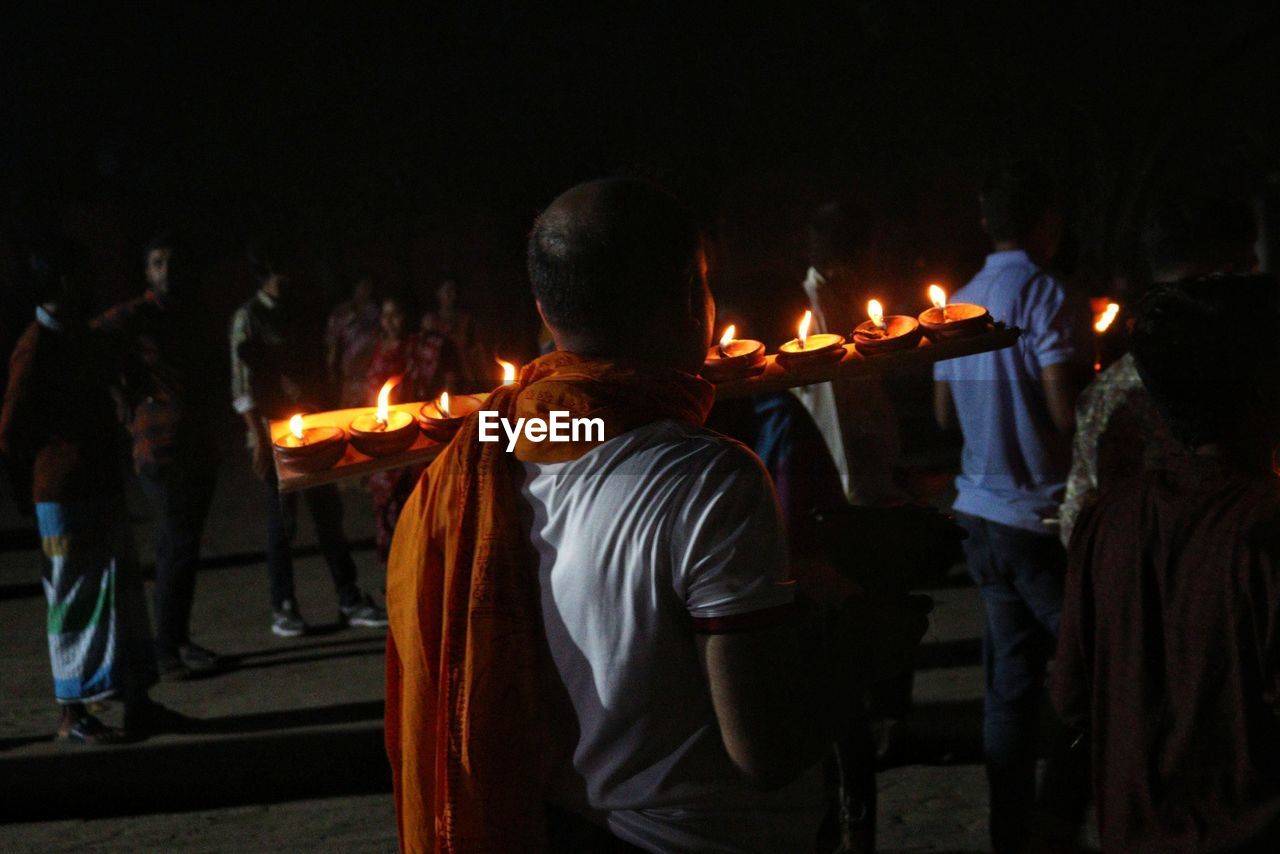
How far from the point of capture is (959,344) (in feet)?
8.55

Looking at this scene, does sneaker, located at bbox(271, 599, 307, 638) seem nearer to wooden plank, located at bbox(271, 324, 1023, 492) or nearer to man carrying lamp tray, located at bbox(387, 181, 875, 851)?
wooden plank, located at bbox(271, 324, 1023, 492)

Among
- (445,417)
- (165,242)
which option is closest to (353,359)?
(165,242)

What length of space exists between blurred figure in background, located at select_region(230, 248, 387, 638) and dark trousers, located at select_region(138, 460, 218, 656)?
46 cm

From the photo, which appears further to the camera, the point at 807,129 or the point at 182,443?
the point at 807,129

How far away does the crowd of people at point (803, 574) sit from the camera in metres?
1.74

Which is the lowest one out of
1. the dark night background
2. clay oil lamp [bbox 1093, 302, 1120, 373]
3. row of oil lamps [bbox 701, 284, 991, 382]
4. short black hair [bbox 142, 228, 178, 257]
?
clay oil lamp [bbox 1093, 302, 1120, 373]

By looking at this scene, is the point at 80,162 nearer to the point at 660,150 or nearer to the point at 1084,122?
the point at 660,150

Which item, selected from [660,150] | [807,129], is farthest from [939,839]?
[807,129]

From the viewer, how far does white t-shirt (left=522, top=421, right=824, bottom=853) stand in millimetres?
1681

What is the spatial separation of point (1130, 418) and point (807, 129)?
767 inches

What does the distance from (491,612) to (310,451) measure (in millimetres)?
653

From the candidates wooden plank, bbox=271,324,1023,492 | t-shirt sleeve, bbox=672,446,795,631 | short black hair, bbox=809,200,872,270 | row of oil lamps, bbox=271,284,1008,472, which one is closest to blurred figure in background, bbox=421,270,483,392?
short black hair, bbox=809,200,872,270

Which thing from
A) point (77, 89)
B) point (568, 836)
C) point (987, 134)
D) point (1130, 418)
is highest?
point (77, 89)

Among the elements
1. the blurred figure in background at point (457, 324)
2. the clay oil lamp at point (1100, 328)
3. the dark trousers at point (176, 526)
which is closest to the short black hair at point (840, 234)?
the clay oil lamp at point (1100, 328)
